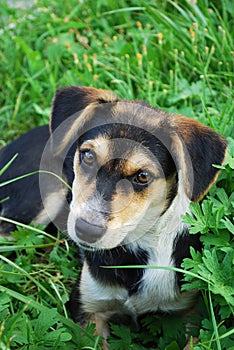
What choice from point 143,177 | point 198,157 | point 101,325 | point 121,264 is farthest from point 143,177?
point 101,325

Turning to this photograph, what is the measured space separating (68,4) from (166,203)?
2.97m

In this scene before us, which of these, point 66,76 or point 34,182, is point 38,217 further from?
point 66,76

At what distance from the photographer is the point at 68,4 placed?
5543 mm

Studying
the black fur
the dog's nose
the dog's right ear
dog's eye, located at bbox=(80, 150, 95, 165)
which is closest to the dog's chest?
the black fur

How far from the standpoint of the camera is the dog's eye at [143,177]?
2998 mm

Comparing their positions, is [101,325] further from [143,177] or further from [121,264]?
[143,177]

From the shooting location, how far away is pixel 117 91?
15.5 feet

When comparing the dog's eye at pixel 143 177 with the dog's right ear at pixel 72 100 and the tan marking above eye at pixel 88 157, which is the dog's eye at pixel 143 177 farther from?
the dog's right ear at pixel 72 100

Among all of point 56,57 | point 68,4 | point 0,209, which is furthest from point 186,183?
point 68,4

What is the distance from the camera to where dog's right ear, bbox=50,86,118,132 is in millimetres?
3424

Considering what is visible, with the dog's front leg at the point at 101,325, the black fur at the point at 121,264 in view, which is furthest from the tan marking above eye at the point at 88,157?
the dog's front leg at the point at 101,325

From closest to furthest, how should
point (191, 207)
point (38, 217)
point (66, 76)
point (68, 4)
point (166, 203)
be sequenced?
point (191, 207), point (166, 203), point (38, 217), point (66, 76), point (68, 4)

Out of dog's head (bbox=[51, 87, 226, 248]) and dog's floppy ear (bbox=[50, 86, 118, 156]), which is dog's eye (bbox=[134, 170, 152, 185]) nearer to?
dog's head (bbox=[51, 87, 226, 248])

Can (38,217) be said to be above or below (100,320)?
above
